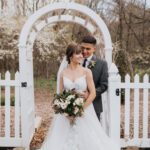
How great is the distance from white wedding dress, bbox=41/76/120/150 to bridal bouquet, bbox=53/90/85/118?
0.63ft

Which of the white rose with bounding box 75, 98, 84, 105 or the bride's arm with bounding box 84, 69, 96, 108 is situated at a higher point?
the bride's arm with bounding box 84, 69, 96, 108

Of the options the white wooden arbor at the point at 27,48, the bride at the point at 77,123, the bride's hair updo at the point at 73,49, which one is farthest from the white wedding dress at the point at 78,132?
the white wooden arbor at the point at 27,48

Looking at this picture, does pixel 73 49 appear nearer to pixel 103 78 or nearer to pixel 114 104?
pixel 103 78

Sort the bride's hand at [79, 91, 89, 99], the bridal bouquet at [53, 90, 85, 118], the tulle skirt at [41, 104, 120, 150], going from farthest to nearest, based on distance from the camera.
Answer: the tulle skirt at [41, 104, 120, 150] < the bride's hand at [79, 91, 89, 99] < the bridal bouquet at [53, 90, 85, 118]

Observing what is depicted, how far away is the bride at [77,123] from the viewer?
4746 mm

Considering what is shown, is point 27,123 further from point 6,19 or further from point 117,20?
point 117,20

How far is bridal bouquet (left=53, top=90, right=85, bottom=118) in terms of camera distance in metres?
4.54

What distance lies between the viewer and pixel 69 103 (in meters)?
4.52

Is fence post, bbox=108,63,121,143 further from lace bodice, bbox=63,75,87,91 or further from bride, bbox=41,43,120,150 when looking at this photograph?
lace bodice, bbox=63,75,87,91

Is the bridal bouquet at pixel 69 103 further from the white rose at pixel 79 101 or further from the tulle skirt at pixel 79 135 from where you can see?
the tulle skirt at pixel 79 135

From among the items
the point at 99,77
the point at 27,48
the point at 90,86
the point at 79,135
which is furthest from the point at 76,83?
the point at 27,48

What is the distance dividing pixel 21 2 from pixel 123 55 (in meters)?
9.67

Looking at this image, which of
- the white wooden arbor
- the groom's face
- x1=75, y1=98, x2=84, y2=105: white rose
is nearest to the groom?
the groom's face

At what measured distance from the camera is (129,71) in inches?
476
